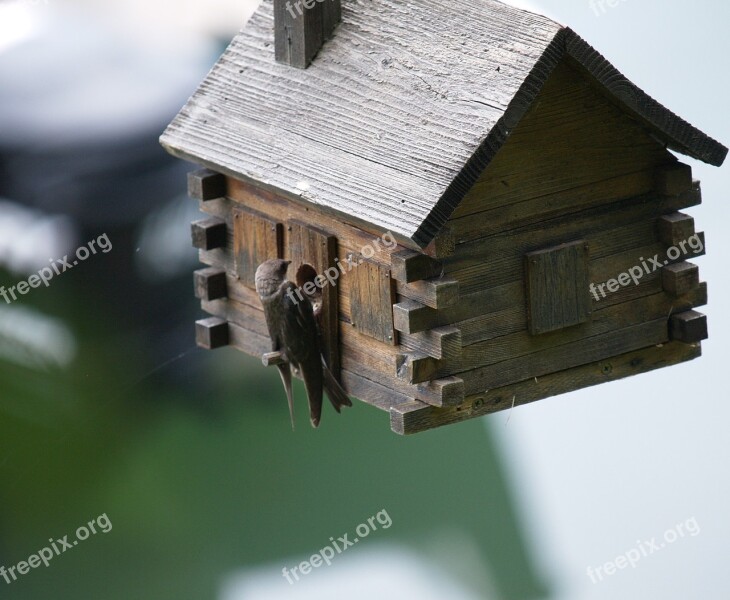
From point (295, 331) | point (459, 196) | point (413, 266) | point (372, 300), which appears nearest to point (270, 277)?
point (295, 331)

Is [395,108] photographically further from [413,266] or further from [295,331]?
[295,331]

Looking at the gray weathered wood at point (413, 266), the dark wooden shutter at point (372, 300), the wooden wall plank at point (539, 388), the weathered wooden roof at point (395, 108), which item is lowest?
the wooden wall plank at point (539, 388)

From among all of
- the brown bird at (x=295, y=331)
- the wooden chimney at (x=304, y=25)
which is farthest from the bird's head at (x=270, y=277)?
the wooden chimney at (x=304, y=25)

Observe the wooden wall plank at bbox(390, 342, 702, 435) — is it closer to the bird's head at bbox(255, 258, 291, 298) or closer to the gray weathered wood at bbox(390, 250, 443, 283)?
the gray weathered wood at bbox(390, 250, 443, 283)

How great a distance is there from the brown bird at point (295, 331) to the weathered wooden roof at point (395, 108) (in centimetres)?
23

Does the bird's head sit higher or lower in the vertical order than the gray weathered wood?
lower

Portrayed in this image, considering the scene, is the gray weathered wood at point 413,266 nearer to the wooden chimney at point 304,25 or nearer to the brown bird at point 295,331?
the brown bird at point 295,331

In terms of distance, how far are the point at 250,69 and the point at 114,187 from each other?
1990mm

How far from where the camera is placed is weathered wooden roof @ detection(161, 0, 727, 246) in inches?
108

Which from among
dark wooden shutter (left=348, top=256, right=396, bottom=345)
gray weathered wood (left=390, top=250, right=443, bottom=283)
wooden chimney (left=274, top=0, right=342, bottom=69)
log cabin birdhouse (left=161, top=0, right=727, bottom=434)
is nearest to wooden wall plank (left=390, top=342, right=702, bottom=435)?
log cabin birdhouse (left=161, top=0, right=727, bottom=434)

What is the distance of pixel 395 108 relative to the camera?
117 inches

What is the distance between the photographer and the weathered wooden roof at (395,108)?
108 inches

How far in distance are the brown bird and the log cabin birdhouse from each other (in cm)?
4

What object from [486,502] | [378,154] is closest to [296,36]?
[378,154]
